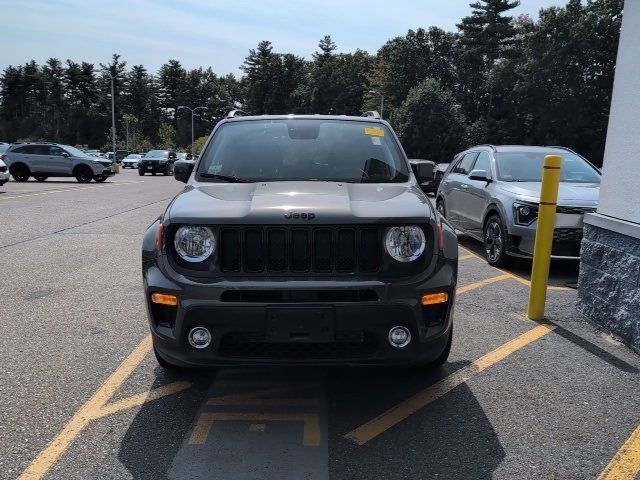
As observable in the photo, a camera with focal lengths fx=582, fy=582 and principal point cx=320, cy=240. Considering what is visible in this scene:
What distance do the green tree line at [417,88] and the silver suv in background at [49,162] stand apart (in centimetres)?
3894


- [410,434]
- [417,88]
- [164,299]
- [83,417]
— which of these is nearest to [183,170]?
[164,299]

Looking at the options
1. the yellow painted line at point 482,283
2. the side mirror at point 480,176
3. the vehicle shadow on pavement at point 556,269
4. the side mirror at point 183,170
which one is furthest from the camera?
the side mirror at point 480,176

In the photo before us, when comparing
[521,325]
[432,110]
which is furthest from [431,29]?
[521,325]

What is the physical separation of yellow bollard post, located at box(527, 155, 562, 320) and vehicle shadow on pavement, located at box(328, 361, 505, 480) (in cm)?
183

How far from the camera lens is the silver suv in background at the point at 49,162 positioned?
2562 cm

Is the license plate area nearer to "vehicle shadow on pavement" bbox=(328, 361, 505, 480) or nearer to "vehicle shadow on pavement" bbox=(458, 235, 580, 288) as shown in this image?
"vehicle shadow on pavement" bbox=(328, 361, 505, 480)

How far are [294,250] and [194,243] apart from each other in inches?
21.8

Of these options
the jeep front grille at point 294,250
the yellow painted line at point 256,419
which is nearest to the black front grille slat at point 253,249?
the jeep front grille at point 294,250

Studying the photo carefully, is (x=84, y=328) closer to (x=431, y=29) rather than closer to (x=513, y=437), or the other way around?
(x=513, y=437)

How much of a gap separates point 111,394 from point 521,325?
3.50 metres

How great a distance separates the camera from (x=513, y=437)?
3172 mm

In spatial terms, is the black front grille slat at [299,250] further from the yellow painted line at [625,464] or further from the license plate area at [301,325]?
the yellow painted line at [625,464]

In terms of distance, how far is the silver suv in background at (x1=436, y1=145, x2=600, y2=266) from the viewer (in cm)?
704

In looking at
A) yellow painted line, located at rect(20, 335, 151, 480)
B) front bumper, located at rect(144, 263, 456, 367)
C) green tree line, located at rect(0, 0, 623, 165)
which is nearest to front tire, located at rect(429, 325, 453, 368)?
front bumper, located at rect(144, 263, 456, 367)
